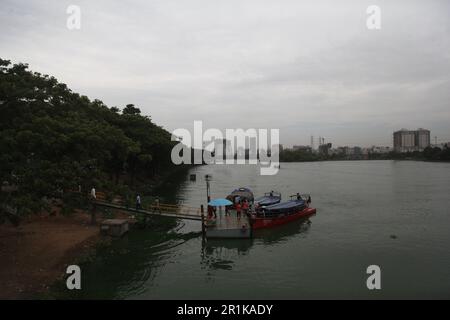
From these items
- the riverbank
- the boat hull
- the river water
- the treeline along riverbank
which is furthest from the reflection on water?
the riverbank

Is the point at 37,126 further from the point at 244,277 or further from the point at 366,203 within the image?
the point at 366,203

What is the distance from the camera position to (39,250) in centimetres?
2238

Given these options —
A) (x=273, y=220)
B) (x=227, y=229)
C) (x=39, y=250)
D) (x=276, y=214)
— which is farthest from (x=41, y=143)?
(x=276, y=214)

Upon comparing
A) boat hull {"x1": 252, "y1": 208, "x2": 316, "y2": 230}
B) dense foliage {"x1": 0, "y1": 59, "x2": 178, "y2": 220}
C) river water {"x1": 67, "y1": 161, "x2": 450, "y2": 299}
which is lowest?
river water {"x1": 67, "y1": 161, "x2": 450, "y2": 299}

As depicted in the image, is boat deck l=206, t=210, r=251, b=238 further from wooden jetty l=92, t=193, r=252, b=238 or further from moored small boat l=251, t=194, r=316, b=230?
moored small boat l=251, t=194, r=316, b=230

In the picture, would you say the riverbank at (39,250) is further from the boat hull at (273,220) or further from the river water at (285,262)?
the boat hull at (273,220)

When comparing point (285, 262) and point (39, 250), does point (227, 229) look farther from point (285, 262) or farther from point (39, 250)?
point (39, 250)

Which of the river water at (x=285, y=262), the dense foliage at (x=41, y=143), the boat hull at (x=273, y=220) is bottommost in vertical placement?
the river water at (x=285, y=262)

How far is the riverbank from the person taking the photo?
17.6 m

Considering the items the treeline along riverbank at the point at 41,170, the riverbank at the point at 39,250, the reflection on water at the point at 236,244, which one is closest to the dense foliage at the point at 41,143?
the treeline along riverbank at the point at 41,170

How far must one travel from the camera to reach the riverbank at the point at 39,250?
17625 millimetres

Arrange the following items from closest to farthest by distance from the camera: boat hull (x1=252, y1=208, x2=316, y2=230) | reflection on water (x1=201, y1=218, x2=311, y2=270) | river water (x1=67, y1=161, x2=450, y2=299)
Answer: river water (x1=67, y1=161, x2=450, y2=299) → reflection on water (x1=201, y1=218, x2=311, y2=270) → boat hull (x1=252, y1=208, x2=316, y2=230)
